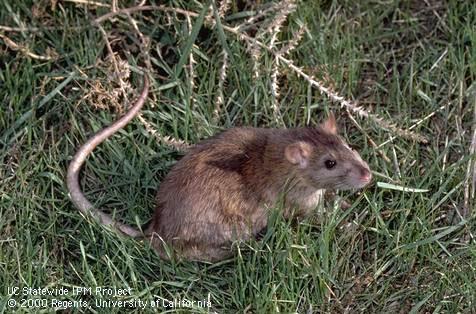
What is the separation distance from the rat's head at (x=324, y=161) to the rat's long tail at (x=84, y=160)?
2.62 ft

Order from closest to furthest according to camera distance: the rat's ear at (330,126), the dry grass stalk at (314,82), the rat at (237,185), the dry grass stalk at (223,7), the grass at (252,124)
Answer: the grass at (252,124)
the rat at (237,185)
the rat's ear at (330,126)
the dry grass stalk at (314,82)
the dry grass stalk at (223,7)

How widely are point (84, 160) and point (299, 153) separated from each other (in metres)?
1.12

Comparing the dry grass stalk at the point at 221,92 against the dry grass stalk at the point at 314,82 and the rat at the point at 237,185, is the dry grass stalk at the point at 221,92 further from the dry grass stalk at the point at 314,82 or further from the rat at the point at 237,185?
the rat at the point at 237,185

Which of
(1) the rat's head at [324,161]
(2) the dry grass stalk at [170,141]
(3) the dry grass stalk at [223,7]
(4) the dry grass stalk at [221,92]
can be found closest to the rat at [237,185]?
(1) the rat's head at [324,161]

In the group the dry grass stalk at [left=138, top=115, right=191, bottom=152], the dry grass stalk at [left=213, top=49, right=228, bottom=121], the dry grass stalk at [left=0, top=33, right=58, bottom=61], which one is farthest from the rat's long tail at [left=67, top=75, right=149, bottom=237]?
the dry grass stalk at [left=0, top=33, right=58, bottom=61]

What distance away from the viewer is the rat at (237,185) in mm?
4363

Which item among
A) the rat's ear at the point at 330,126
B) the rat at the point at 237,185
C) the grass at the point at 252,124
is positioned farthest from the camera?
the rat's ear at the point at 330,126

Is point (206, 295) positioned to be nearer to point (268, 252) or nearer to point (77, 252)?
point (268, 252)

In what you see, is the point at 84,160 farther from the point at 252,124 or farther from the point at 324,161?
the point at 324,161

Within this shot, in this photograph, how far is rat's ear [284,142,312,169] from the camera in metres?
4.40

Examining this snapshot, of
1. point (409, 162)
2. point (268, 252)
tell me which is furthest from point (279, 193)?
point (409, 162)

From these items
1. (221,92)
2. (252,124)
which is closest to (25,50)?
(221,92)

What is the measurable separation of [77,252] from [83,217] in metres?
0.17

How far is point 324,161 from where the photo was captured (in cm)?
444
